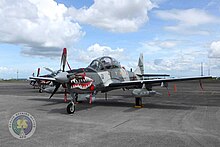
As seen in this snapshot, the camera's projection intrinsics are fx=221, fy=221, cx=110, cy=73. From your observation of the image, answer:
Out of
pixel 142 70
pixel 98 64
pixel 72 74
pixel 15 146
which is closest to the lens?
pixel 15 146

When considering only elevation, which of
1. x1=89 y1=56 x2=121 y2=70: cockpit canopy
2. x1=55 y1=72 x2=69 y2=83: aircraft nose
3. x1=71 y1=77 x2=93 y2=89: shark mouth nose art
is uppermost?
x1=89 y1=56 x2=121 y2=70: cockpit canopy

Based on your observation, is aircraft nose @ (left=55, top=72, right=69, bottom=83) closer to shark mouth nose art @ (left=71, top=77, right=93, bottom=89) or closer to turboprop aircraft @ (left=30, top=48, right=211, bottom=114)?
turboprop aircraft @ (left=30, top=48, right=211, bottom=114)

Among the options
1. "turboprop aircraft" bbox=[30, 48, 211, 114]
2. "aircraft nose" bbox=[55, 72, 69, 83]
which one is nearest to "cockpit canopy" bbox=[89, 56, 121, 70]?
"turboprop aircraft" bbox=[30, 48, 211, 114]

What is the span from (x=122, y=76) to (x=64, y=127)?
28.5 feet

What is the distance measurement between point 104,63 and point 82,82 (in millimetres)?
3324

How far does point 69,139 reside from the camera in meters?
6.16

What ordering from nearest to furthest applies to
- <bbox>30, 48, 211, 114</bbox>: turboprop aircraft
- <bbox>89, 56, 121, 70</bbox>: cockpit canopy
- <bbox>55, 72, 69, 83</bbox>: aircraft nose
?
1. <bbox>55, 72, 69, 83</bbox>: aircraft nose
2. <bbox>30, 48, 211, 114</bbox>: turboprop aircraft
3. <bbox>89, 56, 121, 70</bbox>: cockpit canopy

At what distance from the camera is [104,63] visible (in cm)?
1435

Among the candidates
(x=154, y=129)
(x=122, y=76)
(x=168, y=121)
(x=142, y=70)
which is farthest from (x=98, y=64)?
(x=142, y=70)

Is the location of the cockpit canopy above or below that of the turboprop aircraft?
above

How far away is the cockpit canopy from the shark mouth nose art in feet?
5.81

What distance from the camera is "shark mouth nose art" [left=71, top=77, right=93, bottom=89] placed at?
36.1ft

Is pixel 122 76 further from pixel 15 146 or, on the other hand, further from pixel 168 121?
pixel 15 146

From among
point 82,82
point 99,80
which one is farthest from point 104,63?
point 82,82
